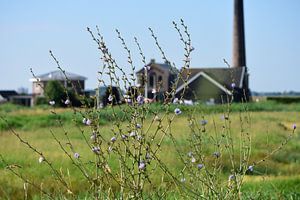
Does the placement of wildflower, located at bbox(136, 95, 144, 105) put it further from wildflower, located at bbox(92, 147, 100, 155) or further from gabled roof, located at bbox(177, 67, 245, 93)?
gabled roof, located at bbox(177, 67, 245, 93)

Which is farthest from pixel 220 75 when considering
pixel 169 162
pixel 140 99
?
pixel 140 99

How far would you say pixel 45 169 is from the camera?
975 cm

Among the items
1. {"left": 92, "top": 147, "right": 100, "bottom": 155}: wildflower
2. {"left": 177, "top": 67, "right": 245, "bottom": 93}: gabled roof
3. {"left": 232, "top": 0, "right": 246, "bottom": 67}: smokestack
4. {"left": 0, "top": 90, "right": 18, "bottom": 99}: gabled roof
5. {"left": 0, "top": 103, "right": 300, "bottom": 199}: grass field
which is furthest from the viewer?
{"left": 0, "top": 90, "right": 18, "bottom": 99}: gabled roof

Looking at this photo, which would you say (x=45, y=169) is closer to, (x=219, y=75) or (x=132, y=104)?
(x=132, y=104)

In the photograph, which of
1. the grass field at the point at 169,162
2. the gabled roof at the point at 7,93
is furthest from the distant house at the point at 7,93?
the grass field at the point at 169,162

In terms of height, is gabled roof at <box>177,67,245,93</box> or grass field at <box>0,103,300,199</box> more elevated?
gabled roof at <box>177,67,245,93</box>

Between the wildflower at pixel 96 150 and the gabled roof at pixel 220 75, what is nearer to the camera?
the wildflower at pixel 96 150

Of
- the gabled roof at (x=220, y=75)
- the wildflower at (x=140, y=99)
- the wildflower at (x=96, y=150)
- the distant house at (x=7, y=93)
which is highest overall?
the gabled roof at (x=220, y=75)

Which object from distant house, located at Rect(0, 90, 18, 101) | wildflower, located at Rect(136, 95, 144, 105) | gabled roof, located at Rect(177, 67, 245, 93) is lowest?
wildflower, located at Rect(136, 95, 144, 105)

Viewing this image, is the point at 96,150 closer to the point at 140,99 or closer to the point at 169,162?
the point at 140,99

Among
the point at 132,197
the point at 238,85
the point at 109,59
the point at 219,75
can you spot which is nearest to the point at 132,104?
the point at 109,59

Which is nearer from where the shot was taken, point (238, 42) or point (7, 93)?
point (238, 42)

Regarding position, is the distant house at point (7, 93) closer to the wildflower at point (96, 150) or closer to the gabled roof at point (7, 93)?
the gabled roof at point (7, 93)

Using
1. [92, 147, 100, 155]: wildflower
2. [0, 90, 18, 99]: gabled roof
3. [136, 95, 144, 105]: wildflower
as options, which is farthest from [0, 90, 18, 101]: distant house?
[92, 147, 100, 155]: wildflower
